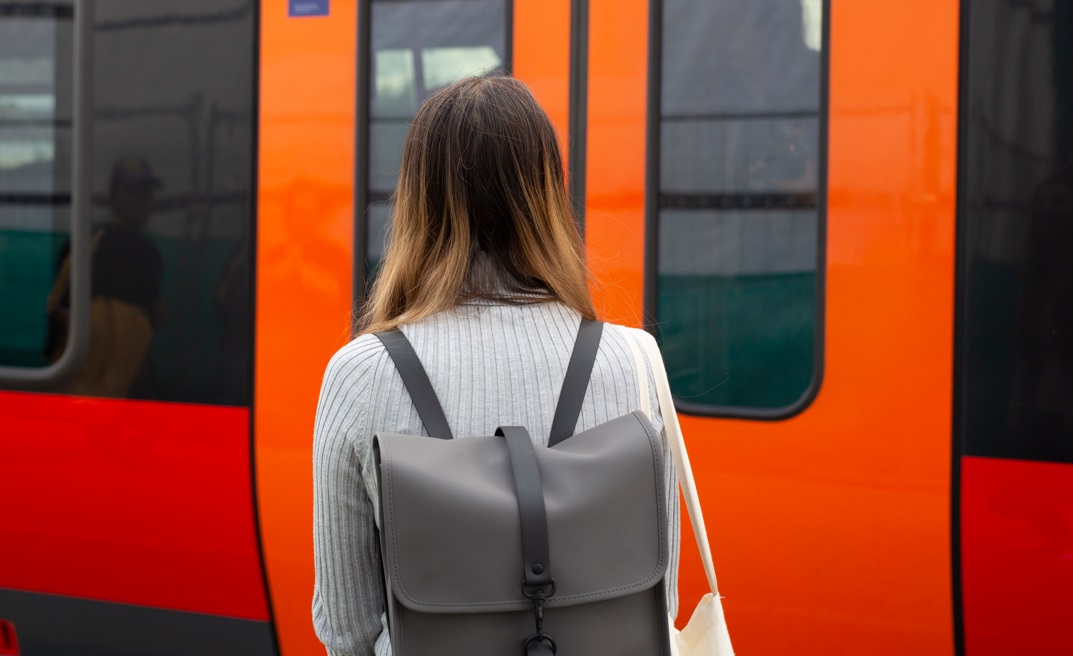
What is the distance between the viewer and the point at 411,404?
1.31 meters

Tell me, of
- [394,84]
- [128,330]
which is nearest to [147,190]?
[128,330]

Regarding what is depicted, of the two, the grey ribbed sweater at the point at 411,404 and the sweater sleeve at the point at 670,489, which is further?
the sweater sleeve at the point at 670,489

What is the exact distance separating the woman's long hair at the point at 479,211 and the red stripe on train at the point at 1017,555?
128 cm

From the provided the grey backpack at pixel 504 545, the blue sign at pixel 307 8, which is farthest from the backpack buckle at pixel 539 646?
the blue sign at pixel 307 8

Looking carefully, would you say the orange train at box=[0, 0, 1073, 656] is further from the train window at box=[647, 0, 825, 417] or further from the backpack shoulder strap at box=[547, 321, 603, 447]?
the backpack shoulder strap at box=[547, 321, 603, 447]

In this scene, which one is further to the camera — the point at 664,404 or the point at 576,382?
the point at 664,404

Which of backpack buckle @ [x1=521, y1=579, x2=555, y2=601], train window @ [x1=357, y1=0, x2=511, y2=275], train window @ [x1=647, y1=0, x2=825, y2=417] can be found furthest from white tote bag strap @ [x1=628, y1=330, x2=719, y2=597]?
train window @ [x1=357, y1=0, x2=511, y2=275]

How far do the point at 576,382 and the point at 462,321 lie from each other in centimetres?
17

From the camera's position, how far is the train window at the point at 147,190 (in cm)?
290

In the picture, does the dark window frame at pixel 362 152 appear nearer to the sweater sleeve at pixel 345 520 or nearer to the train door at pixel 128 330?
the train door at pixel 128 330

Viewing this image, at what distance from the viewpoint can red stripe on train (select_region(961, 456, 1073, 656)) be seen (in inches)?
86.9

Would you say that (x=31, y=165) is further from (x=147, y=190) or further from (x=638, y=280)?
(x=638, y=280)

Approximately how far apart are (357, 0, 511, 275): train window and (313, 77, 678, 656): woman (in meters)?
1.34

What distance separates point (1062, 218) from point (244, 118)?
6.77 feet
